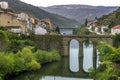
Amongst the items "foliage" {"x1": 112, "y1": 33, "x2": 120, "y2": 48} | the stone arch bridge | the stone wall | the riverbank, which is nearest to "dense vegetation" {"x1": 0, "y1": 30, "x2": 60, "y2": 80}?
the riverbank

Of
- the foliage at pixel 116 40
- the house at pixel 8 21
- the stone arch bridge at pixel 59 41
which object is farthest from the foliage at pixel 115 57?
the house at pixel 8 21

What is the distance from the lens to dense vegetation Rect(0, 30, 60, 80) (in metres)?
50.1

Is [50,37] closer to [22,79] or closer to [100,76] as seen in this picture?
[22,79]

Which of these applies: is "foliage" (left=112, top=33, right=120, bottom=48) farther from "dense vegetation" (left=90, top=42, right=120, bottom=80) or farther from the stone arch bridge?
"dense vegetation" (left=90, top=42, right=120, bottom=80)

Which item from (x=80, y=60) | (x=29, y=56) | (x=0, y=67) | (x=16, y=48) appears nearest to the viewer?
(x=0, y=67)

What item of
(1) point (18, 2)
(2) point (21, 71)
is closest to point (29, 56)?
(2) point (21, 71)

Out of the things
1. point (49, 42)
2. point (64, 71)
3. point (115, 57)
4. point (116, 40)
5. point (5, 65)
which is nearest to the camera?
point (5, 65)

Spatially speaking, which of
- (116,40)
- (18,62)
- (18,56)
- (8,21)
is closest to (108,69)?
(18,62)

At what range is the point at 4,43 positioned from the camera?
6856 cm

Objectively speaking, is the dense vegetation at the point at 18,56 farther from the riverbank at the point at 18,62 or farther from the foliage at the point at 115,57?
the foliage at the point at 115,57

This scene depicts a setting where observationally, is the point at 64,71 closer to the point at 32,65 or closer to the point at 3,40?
the point at 32,65

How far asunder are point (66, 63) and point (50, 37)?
11166mm

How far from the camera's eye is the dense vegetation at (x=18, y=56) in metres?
50.1

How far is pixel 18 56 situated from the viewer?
58.2 meters
